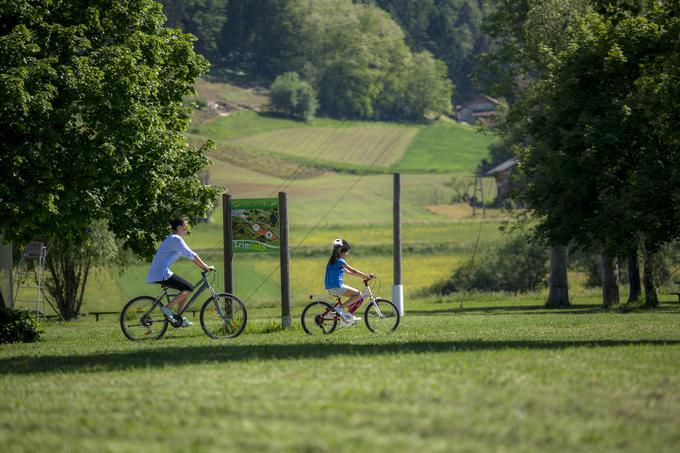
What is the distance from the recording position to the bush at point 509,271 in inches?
2430

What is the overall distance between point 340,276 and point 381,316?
130 centimetres

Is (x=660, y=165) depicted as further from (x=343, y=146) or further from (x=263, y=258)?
(x=343, y=146)

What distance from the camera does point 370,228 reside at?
310 feet

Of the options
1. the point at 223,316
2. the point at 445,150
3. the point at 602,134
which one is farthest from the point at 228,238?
the point at 445,150

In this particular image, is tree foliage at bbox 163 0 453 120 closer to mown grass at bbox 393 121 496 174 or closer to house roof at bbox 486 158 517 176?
mown grass at bbox 393 121 496 174

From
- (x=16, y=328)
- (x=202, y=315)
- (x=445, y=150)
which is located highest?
(x=445, y=150)

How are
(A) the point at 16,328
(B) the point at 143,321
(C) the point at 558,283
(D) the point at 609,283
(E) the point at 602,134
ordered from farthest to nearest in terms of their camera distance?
(C) the point at 558,283
(D) the point at 609,283
(E) the point at 602,134
(A) the point at 16,328
(B) the point at 143,321

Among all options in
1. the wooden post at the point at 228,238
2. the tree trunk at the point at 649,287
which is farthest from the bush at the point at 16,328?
the tree trunk at the point at 649,287

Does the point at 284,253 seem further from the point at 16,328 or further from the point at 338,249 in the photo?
the point at 16,328

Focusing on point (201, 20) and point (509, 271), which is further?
point (201, 20)

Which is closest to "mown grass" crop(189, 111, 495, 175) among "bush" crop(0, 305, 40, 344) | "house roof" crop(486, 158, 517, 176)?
"house roof" crop(486, 158, 517, 176)

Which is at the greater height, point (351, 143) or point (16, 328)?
point (351, 143)

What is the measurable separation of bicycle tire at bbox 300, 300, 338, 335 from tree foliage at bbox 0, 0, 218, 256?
18.5 ft

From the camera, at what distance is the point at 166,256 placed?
19.7 m
